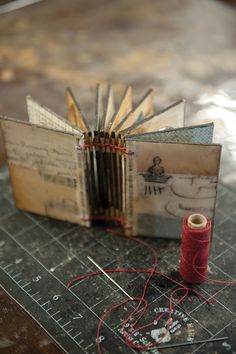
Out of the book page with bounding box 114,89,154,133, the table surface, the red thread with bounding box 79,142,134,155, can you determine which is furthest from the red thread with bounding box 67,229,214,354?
the table surface

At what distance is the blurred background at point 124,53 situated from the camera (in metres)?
4.38

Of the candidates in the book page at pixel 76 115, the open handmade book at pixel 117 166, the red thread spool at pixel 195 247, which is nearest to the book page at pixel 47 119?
the open handmade book at pixel 117 166

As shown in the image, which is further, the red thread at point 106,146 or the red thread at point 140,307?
the red thread at point 106,146

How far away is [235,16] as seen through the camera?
16.9ft

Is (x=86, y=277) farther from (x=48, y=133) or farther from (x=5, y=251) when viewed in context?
(x=48, y=133)

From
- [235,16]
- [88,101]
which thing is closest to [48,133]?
[88,101]

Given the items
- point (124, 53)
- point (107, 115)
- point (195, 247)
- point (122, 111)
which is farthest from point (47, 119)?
point (124, 53)

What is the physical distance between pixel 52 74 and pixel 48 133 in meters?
1.66

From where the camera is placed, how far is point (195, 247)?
2.88 metres

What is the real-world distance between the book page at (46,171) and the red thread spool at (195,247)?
0.70m

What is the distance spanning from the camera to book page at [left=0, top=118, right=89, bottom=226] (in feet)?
10.4

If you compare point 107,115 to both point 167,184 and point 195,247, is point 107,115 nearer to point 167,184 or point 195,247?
point 167,184

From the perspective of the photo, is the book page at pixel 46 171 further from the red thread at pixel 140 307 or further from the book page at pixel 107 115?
the red thread at pixel 140 307

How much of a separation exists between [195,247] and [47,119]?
109cm
